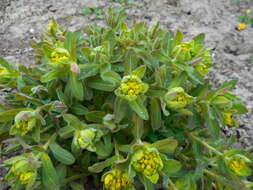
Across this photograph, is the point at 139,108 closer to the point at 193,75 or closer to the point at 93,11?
the point at 193,75

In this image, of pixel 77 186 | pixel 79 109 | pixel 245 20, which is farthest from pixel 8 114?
pixel 245 20

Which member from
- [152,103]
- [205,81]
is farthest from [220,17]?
[152,103]

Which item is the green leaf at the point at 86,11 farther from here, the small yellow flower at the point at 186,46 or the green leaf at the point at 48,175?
the green leaf at the point at 48,175

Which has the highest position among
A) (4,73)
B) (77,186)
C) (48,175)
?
(4,73)

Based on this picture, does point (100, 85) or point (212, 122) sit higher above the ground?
point (100, 85)

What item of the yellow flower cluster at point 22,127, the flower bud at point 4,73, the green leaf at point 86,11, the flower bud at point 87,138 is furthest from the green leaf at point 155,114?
the green leaf at point 86,11

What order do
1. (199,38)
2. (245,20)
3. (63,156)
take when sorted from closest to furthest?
(63,156) → (199,38) → (245,20)

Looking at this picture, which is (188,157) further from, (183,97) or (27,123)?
(27,123)
